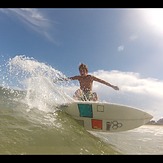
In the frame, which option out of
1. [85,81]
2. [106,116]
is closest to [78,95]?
[85,81]

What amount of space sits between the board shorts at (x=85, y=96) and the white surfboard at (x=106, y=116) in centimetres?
80

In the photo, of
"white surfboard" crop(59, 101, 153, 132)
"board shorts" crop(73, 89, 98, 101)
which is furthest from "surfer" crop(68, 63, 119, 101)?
"white surfboard" crop(59, 101, 153, 132)

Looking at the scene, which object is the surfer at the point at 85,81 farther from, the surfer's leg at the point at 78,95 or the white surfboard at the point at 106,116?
the white surfboard at the point at 106,116

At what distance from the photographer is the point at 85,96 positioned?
25.7 feet

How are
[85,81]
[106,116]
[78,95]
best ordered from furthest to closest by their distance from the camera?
1. [85,81]
2. [78,95]
3. [106,116]

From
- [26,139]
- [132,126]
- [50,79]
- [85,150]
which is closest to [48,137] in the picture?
[26,139]

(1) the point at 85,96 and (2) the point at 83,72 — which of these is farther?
(2) the point at 83,72

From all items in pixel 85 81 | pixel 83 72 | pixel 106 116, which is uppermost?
pixel 83 72

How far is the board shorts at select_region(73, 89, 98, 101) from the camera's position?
767 centimetres

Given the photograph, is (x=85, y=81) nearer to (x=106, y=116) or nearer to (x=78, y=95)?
(x=78, y=95)

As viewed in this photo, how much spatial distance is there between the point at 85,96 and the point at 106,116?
1.42 m

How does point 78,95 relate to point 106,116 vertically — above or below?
above

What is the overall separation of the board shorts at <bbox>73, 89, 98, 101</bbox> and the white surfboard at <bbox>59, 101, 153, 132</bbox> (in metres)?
0.80
